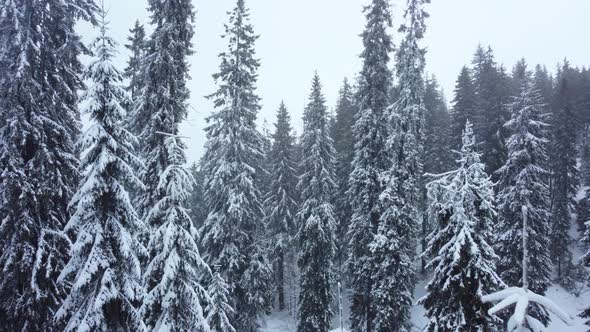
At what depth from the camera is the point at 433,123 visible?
49.6 metres

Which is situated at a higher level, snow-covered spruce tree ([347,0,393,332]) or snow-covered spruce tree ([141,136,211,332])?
snow-covered spruce tree ([347,0,393,332])

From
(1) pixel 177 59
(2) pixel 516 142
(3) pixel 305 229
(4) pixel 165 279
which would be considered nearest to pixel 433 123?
(2) pixel 516 142

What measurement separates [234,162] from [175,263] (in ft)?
32.8

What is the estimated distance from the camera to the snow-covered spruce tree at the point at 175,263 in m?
13.5

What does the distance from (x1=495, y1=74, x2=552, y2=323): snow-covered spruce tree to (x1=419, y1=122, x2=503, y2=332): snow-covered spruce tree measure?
17.0m

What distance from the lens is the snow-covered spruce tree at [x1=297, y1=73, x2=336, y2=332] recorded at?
29438 millimetres

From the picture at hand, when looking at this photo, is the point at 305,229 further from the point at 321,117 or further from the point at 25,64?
the point at 25,64

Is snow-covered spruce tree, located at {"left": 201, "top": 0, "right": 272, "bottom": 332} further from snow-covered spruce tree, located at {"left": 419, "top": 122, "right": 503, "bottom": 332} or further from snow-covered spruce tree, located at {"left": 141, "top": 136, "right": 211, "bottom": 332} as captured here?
snow-covered spruce tree, located at {"left": 419, "top": 122, "right": 503, "bottom": 332}

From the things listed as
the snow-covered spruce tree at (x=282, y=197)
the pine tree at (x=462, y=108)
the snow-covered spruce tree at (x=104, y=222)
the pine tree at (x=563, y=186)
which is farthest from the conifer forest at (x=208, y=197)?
the pine tree at (x=563, y=186)

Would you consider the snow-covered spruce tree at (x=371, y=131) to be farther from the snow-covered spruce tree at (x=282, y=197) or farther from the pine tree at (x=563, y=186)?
the pine tree at (x=563, y=186)

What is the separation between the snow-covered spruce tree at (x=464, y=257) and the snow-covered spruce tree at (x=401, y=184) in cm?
986

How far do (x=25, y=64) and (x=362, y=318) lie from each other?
24.0m

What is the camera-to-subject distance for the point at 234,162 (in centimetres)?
2283

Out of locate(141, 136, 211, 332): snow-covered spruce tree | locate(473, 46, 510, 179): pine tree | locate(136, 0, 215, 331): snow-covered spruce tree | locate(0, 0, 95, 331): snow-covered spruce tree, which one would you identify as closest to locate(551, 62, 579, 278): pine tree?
locate(473, 46, 510, 179): pine tree
